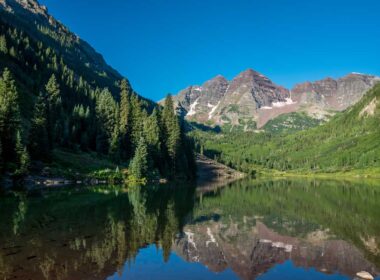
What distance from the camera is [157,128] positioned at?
134 meters

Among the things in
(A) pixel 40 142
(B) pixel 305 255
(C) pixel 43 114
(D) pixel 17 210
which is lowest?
(B) pixel 305 255

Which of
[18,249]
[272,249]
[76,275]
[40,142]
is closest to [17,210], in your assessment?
[18,249]

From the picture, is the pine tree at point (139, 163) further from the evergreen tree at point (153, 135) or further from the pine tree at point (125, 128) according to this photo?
the pine tree at point (125, 128)

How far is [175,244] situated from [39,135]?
74.0 meters

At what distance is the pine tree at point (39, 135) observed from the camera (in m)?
91.1

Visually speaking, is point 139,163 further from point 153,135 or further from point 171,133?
point 171,133

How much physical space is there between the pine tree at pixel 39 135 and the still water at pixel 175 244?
1827 inches

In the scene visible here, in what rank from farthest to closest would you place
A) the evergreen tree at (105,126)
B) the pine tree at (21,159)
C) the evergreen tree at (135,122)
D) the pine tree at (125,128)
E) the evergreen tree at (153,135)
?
the evergreen tree at (135,122)
the pine tree at (125,128)
the evergreen tree at (105,126)
the evergreen tree at (153,135)
the pine tree at (21,159)

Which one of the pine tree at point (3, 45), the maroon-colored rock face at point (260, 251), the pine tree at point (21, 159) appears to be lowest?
the maroon-colored rock face at point (260, 251)

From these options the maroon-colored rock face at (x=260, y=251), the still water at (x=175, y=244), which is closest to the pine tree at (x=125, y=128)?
the still water at (x=175, y=244)

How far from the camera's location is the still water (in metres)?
22.4

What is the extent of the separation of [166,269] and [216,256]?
18.8ft

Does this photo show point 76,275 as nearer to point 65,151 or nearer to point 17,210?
point 17,210

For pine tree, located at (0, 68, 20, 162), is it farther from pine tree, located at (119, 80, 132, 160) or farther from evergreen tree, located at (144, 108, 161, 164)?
pine tree, located at (119, 80, 132, 160)
